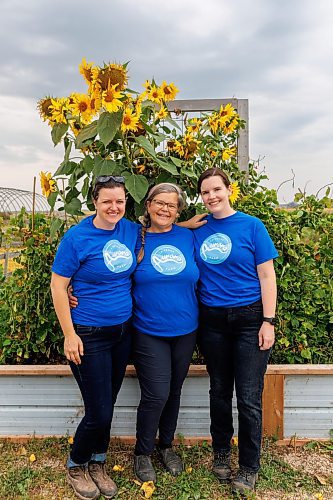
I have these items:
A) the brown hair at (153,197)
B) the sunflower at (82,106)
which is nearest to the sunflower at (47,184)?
the sunflower at (82,106)

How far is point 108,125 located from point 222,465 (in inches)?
73.0

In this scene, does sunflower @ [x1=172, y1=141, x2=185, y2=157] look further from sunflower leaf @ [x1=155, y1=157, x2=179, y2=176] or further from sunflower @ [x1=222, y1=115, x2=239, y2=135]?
sunflower @ [x1=222, y1=115, x2=239, y2=135]

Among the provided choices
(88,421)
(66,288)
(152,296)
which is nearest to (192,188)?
(152,296)

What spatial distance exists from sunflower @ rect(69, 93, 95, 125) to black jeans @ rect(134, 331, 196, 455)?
3.64 feet

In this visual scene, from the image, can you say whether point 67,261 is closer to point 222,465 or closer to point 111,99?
point 111,99

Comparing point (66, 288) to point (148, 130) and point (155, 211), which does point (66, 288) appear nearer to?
point (155, 211)

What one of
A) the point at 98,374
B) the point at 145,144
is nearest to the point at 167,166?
the point at 145,144

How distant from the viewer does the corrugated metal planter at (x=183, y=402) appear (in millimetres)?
2854

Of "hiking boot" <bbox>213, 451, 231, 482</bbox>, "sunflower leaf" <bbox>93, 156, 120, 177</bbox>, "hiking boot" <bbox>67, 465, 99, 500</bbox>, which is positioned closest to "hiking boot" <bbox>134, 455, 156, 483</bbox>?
"hiking boot" <bbox>67, 465, 99, 500</bbox>

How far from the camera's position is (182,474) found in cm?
260

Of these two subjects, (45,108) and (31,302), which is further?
(31,302)

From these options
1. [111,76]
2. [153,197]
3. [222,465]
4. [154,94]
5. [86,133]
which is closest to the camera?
[111,76]

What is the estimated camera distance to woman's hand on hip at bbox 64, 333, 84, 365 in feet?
7.29

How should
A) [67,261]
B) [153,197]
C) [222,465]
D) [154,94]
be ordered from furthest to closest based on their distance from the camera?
[154,94] → [222,465] → [153,197] → [67,261]
